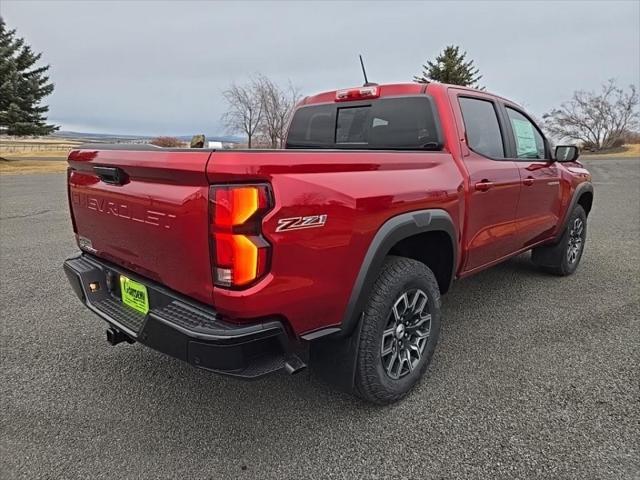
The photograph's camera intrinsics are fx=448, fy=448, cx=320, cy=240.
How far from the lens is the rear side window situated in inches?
129

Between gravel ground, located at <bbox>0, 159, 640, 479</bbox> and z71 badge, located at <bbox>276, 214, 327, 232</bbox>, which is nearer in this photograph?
z71 badge, located at <bbox>276, 214, 327, 232</bbox>

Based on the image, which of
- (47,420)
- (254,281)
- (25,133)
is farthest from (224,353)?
(25,133)

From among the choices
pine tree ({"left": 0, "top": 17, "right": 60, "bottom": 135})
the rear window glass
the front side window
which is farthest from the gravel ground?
pine tree ({"left": 0, "top": 17, "right": 60, "bottom": 135})

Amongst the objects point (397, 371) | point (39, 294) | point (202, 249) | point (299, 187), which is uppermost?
point (299, 187)

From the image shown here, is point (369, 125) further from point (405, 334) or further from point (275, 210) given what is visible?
point (275, 210)

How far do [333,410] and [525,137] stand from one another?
3.06 meters

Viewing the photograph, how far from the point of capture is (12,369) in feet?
9.68

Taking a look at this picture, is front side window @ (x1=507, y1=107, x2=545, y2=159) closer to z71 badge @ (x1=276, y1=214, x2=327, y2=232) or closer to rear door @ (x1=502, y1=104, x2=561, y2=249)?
rear door @ (x1=502, y1=104, x2=561, y2=249)

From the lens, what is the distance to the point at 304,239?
1927mm

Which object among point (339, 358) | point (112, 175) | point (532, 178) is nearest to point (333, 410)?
point (339, 358)

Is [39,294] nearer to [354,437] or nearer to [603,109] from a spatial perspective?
[354,437]

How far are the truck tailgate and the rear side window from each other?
7.05 feet

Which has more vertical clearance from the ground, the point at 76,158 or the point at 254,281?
the point at 76,158

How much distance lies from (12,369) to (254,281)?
2.19 m
